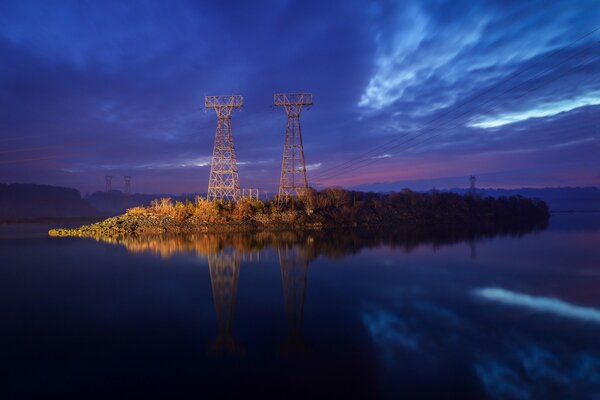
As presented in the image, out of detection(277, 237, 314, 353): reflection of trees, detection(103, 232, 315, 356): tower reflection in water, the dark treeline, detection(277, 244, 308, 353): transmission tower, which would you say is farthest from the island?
detection(277, 244, 308, 353): transmission tower

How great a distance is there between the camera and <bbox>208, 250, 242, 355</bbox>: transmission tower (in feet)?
24.2

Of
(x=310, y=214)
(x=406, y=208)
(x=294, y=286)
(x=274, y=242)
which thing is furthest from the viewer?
(x=406, y=208)

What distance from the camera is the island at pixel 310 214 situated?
29.0 meters

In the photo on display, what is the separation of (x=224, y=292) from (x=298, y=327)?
399 centimetres

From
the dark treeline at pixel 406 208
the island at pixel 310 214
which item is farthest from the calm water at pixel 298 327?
the dark treeline at pixel 406 208

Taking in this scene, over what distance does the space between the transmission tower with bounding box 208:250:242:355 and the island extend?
12.2 meters

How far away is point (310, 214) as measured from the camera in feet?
108

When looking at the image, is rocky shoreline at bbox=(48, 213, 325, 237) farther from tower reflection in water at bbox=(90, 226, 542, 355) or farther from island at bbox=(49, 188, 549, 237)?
tower reflection in water at bbox=(90, 226, 542, 355)

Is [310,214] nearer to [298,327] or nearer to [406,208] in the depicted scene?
[406,208]

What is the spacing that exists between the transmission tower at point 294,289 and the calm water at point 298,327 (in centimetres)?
7

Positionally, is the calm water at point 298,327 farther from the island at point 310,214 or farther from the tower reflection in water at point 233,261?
the island at point 310,214

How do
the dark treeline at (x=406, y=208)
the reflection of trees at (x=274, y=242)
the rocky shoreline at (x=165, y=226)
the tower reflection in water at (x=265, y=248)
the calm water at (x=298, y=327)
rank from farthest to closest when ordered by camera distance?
the dark treeline at (x=406, y=208), the rocky shoreline at (x=165, y=226), the reflection of trees at (x=274, y=242), the tower reflection in water at (x=265, y=248), the calm water at (x=298, y=327)

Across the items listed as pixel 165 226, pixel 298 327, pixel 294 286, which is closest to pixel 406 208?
pixel 165 226

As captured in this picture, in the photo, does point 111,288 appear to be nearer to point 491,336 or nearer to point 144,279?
point 144,279
